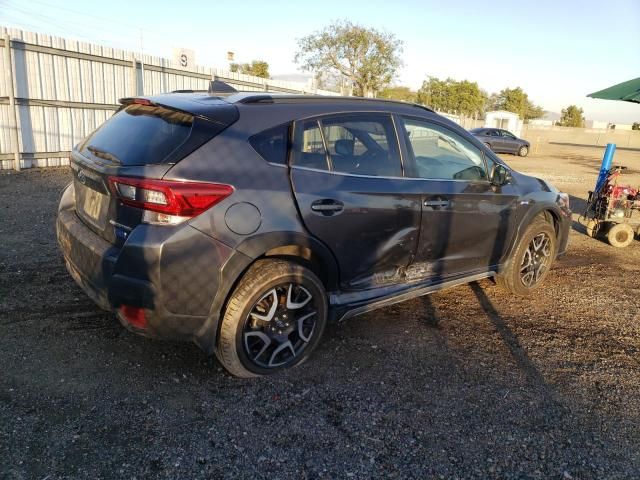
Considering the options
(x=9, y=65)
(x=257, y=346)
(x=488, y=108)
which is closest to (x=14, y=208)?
(x=9, y=65)

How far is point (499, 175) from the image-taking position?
4203mm

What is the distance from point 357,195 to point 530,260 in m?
2.43

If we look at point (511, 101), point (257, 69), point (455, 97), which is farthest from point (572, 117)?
point (257, 69)

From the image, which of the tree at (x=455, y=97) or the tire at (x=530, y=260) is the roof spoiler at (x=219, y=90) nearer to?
the tire at (x=530, y=260)

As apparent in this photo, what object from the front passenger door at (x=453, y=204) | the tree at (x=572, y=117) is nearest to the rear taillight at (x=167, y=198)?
the front passenger door at (x=453, y=204)

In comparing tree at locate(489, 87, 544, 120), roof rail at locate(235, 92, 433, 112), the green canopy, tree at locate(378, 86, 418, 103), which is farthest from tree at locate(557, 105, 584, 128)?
roof rail at locate(235, 92, 433, 112)

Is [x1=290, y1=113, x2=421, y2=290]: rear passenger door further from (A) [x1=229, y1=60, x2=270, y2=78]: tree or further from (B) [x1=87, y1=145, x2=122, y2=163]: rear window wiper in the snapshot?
(A) [x1=229, y1=60, x2=270, y2=78]: tree

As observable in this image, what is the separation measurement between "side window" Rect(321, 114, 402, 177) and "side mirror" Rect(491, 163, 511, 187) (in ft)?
3.60

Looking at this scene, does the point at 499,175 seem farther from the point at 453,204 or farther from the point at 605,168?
the point at 605,168

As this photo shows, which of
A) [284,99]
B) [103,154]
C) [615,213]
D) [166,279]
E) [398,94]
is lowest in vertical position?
[615,213]

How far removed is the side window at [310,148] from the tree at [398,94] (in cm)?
4220

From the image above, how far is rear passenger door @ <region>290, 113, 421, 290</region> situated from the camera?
309cm

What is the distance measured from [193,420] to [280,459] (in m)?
0.58

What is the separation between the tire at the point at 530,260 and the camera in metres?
4.59
